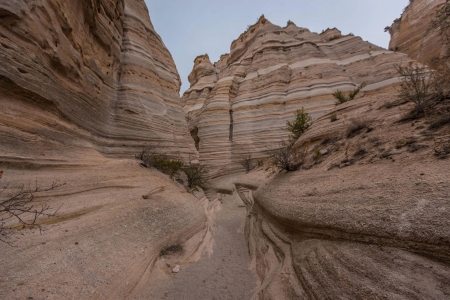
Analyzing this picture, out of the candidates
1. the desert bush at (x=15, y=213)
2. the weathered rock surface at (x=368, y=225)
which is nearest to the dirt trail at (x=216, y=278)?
the weathered rock surface at (x=368, y=225)

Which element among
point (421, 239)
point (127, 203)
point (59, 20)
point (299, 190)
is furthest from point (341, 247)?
point (59, 20)

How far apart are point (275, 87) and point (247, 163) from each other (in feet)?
21.8

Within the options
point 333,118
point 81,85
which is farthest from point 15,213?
point 333,118

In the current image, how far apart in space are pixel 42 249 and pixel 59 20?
224 inches

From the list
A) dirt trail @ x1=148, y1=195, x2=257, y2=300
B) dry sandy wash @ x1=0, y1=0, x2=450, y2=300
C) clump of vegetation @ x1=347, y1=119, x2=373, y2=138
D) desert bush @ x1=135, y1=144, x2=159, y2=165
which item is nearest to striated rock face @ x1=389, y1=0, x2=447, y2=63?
dry sandy wash @ x1=0, y1=0, x2=450, y2=300

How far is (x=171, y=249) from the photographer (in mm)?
4262

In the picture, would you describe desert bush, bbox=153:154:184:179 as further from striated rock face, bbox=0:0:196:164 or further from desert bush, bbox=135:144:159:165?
striated rock face, bbox=0:0:196:164

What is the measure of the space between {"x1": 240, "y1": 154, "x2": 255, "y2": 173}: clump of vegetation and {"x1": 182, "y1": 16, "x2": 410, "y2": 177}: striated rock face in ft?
0.97

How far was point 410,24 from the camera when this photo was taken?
21078 mm

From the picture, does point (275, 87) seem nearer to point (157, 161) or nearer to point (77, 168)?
point (157, 161)

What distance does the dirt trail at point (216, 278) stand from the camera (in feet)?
10.6

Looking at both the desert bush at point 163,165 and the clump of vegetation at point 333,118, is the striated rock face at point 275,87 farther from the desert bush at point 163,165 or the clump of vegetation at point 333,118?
the clump of vegetation at point 333,118

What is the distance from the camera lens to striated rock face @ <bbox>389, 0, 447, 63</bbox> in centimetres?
1658

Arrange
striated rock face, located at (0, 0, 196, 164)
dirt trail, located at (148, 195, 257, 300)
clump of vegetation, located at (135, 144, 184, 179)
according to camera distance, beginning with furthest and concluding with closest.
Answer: clump of vegetation, located at (135, 144, 184, 179)
striated rock face, located at (0, 0, 196, 164)
dirt trail, located at (148, 195, 257, 300)
